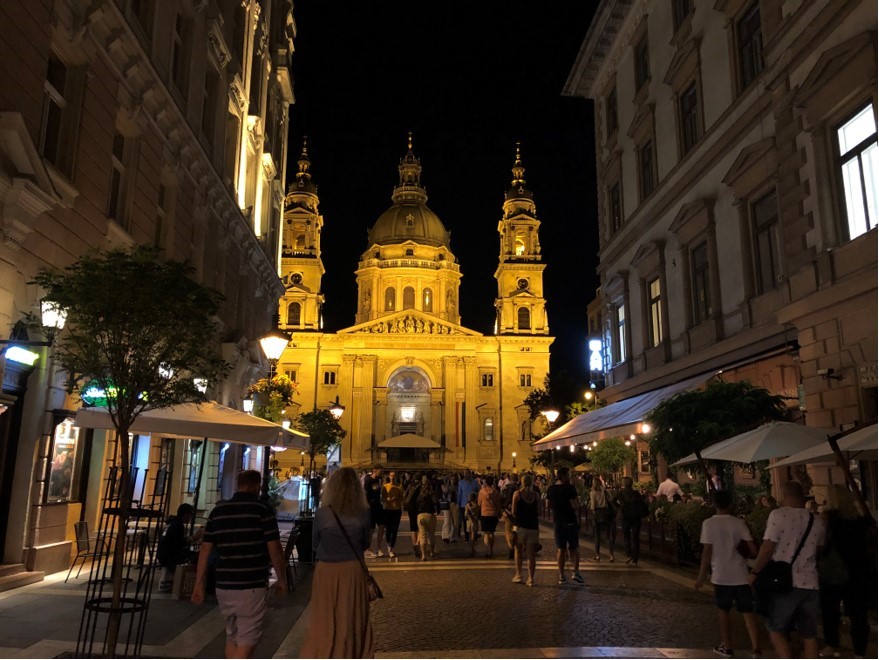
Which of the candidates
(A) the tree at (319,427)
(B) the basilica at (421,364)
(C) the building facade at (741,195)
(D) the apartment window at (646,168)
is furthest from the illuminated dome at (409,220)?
(D) the apartment window at (646,168)

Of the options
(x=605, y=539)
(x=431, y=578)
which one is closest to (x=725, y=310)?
(x=605, y=539)

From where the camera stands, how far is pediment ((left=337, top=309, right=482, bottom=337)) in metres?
75.7

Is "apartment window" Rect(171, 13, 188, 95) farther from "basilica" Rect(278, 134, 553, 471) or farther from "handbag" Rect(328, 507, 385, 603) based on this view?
"basilica" Rect(278, 134, 553, 471)

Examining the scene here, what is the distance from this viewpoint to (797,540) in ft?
21.7

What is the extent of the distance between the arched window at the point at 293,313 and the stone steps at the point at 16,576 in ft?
219

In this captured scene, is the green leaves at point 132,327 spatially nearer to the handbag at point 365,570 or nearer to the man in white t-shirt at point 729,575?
the handbag at point 365,570

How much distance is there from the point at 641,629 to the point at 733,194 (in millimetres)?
10676

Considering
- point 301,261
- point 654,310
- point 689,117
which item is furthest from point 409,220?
point 689,117

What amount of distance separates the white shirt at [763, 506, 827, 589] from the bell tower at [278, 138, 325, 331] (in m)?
70.8

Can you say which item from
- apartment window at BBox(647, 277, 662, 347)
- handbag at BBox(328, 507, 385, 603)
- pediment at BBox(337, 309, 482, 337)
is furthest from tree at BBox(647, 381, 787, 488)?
pediment at BBox(337, 309, 482, 337)

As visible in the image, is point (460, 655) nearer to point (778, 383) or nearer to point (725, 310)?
point (778, 383)

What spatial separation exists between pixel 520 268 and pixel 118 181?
67.5 metres

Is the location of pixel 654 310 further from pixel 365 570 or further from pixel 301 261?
pixel 301 261

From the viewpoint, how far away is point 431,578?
12.5 m
